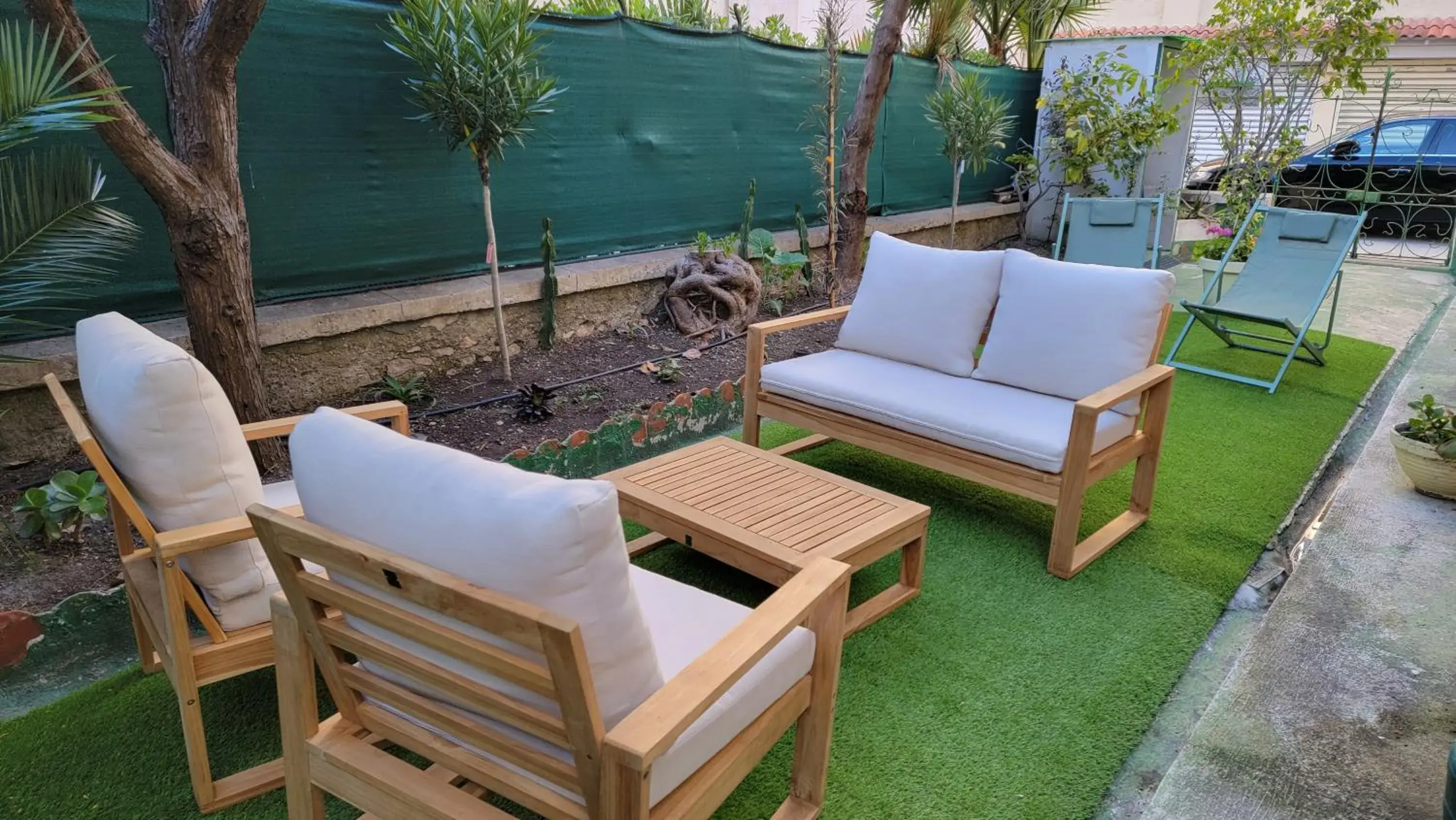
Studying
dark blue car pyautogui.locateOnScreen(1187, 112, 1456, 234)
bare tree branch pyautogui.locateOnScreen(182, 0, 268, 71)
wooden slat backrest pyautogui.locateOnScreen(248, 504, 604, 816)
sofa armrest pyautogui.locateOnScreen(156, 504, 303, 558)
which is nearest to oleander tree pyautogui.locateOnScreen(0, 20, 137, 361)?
bare tree branch pyautogui.locateOnScreen(182, 0, 268, 71)

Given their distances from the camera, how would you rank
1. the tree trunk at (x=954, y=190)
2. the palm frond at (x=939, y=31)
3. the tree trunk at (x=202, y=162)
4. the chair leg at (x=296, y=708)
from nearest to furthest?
the chair leg at (x=296, y=708) < the tree trunk at (x=202, y=162) < the tree trunk at (x=954, y=190) < the palm frond at (x=939, y=31)

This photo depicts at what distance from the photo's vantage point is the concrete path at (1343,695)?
1960 mm

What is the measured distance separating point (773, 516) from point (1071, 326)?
1.51 meters

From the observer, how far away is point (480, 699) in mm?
1278

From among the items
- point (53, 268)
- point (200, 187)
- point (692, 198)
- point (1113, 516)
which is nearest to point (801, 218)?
point (692, 198)

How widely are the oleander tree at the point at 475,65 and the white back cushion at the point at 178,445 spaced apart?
2.17 metres

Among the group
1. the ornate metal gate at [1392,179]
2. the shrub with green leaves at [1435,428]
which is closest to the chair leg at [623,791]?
the shrub with green leaves at [1435,428]

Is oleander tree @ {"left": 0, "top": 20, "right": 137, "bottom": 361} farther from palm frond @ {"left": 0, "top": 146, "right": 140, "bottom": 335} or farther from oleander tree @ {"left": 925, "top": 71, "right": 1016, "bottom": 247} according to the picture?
oleander tree @ {"left": 925, "top": 71, "right": 1016, "bottom": 247}

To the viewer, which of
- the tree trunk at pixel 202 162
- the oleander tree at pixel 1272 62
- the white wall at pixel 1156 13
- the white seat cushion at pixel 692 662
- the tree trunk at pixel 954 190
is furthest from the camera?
the white wall at pixel 1156 13

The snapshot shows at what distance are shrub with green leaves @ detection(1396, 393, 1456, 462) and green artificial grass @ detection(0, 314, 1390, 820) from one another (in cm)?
45

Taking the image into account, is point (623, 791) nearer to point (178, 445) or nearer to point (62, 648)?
point (178, 445)

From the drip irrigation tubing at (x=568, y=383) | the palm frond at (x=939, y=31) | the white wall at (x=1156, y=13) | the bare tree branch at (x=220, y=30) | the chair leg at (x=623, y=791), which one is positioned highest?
the white wall at (x=1156, y=13)

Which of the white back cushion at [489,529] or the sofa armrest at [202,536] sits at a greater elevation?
the white back cushion at [489,529]

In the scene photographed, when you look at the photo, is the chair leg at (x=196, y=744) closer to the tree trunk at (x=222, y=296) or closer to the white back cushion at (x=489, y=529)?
the white back cushion at (x=489, y=529)
